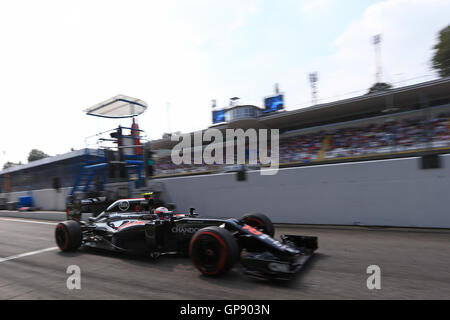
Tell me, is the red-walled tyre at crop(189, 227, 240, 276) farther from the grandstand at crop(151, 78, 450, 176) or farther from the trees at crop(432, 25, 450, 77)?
the trees at crop(432, 25, 450, 77)

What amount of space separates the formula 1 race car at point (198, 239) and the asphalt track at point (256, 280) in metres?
0.19

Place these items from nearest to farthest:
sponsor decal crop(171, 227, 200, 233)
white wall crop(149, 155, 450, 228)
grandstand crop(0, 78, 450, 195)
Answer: sponsor decal crop(171, 227, 200, 233), white wall crop(149, 155, 450, 228), grandstand crop(0, 78, 450, 195)

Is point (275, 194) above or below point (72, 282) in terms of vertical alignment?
above

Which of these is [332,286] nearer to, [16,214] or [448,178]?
[448,178]

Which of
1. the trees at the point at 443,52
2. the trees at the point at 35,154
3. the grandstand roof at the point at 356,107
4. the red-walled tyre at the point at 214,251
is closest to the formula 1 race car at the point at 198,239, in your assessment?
the red-walled tyre at the point at 214,251

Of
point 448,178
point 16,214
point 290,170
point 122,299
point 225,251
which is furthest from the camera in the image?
point 16,214

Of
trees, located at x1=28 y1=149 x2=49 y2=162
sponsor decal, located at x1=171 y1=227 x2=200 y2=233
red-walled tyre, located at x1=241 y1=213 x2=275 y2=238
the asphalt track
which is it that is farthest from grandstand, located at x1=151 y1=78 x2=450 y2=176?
trees, located at x1=28 y1=149 x2=49 y2=162

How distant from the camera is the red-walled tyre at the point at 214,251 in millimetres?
3560

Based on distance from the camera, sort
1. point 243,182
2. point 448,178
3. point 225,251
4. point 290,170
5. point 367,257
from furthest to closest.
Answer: point 243,182 → point 290,170 → point 448,178 → point 367,257 → point 225,251

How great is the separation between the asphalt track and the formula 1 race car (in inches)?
7.6

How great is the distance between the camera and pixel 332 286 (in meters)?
3.31

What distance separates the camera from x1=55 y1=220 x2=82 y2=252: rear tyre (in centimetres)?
560
